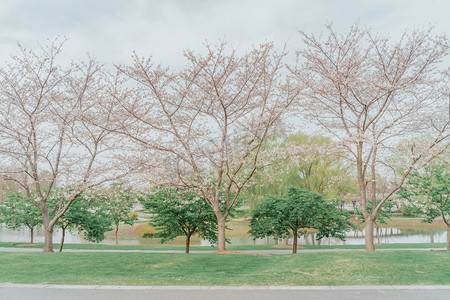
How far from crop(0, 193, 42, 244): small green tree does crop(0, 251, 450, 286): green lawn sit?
37.0ft

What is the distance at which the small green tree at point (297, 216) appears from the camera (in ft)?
60.6

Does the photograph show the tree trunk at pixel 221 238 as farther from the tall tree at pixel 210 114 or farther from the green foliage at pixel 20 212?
the green foliage at pixel 20 212

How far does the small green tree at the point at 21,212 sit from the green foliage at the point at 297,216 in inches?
544

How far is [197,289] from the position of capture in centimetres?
843

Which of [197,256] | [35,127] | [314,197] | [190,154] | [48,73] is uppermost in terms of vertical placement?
[48,73]

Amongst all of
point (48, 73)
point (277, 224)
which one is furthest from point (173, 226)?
point (48, 73)

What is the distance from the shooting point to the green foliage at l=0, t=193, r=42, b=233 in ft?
76.1

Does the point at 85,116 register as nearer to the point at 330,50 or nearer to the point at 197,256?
the point at 197,256

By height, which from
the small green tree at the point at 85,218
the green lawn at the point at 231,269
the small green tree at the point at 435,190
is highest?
the small green tree at the point at 435,190

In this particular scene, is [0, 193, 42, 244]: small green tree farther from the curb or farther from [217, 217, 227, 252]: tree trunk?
the curb

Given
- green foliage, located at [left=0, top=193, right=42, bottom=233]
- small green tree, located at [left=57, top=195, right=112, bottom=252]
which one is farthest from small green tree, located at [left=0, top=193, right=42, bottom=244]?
small green tree, located at [left=57, top=195, right=112, bottom=252]

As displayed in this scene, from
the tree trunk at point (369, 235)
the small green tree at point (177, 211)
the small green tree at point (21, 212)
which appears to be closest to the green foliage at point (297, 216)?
the tree trunk at point (369, 235)

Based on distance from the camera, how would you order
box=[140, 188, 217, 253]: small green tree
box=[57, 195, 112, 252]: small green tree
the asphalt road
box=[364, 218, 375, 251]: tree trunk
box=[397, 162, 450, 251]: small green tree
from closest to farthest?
the asphalt road < box=[364, 218, 375, 251]: tree trunk < box=[140, 188, 217, 253]: small green tree < box=[397, 162, 450, 251]: small green tree < box=[57, 195, 112, 252]: small green tree

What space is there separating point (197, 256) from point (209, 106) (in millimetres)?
6073
